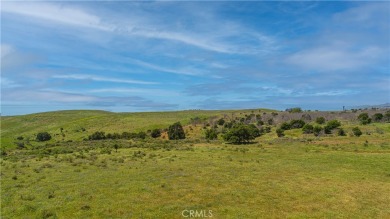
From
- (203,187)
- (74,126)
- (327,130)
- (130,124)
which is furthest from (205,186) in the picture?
(74,126)

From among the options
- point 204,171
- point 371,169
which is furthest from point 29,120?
point 371,169

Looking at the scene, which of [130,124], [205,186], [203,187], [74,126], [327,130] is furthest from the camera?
[130,124]

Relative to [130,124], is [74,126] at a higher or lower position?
lower

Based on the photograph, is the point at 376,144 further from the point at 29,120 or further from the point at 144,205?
the point at 29,120

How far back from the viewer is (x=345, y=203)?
785 inches

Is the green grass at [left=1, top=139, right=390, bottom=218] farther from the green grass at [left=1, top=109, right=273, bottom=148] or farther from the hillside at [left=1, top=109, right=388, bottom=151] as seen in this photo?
the green grass at [left=1, top=109, right=273, bottom=148]

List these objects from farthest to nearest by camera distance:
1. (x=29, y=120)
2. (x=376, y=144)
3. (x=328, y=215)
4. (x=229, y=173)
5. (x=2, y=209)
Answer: (x=29, y=120) → (x=376, y=144) → (x=229, y=173) → (x=2, y=209) → (x=328, y=215)

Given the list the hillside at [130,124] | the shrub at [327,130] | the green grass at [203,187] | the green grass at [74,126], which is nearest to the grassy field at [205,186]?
the green grass at [203,187]

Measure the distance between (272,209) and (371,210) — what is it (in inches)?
234

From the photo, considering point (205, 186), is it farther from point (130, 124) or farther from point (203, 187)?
point (130, 124)

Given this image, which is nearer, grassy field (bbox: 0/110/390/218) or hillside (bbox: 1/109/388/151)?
grassy field (bbox: 0/110/390/218)

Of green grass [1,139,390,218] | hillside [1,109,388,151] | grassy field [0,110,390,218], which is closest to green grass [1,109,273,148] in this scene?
hillside [1,109,388,151]

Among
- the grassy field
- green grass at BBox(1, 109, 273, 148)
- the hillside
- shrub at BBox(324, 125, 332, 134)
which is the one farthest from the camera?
green grass at BBox(1, 109, 273, 148)

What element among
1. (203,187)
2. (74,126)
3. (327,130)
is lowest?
(203,187)
